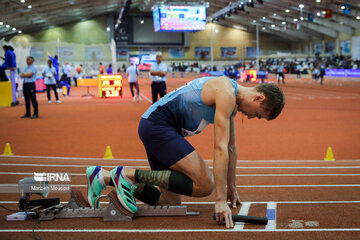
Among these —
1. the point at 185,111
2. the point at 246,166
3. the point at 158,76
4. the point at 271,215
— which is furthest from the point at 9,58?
the point at 271,215

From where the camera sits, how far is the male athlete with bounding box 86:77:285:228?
3369 millimetres

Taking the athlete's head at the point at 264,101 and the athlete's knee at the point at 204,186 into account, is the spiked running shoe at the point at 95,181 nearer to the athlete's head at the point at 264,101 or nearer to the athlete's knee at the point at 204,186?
the athlete's knee at the point at 204,186

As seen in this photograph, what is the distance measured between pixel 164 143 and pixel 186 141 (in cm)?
18

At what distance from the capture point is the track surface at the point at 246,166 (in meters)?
3.38

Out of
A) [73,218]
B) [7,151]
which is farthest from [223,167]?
[7,151]

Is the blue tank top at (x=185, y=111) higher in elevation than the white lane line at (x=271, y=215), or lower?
higher

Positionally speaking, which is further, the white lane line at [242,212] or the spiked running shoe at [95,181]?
the spiked running shoe at [95,181]

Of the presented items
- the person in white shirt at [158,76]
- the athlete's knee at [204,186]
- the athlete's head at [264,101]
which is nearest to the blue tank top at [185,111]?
the athlete's head at [264,101]

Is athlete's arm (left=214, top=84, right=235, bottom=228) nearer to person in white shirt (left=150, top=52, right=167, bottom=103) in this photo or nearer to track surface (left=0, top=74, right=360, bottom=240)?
track surface (left=0, top=74, right=360, bottom=240)

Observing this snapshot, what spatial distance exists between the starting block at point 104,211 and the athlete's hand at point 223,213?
489mm

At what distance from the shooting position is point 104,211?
370 cm

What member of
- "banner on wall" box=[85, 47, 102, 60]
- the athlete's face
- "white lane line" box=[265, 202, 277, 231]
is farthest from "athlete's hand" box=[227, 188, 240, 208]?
"banner on wall" box=[85, 47, 102, 60]

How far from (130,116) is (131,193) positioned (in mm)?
11425

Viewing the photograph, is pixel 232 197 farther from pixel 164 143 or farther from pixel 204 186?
pixel 164 143
